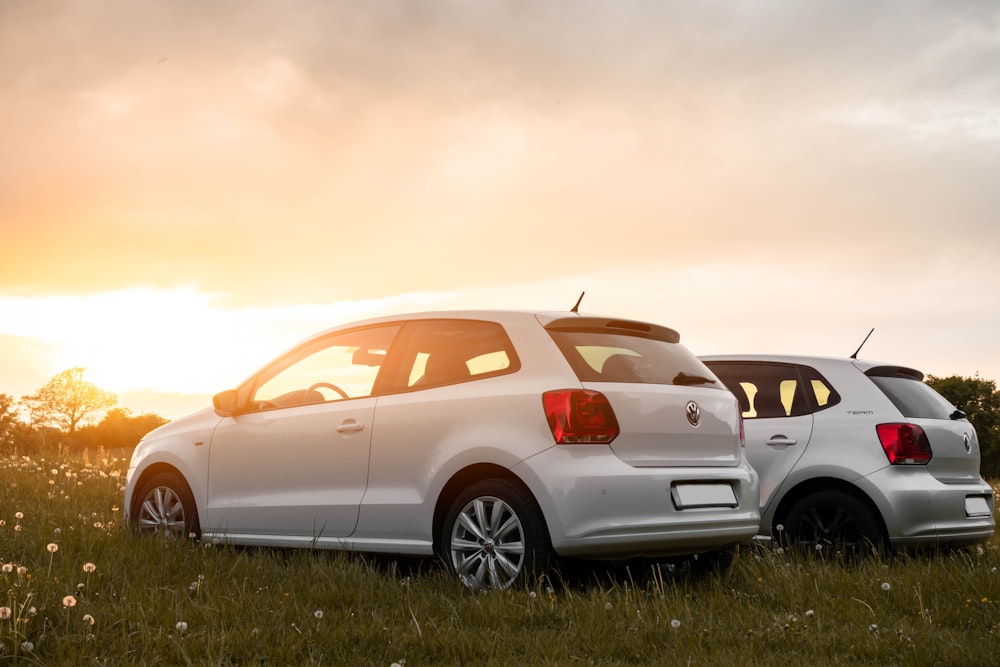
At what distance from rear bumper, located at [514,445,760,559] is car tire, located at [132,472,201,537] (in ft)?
11.3

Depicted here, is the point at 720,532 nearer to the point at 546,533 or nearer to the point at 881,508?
the point at 546,533

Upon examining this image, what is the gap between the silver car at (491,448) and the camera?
5781 millimetres

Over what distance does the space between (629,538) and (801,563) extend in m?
1.93

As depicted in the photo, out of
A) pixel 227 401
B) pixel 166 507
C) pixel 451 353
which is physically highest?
pixel 451 353

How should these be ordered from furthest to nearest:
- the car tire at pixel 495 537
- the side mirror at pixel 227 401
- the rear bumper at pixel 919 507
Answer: the side mirror at pixel 227 401 → the rear bumper at pixel 919 507 → the car tire at pixel 495 537

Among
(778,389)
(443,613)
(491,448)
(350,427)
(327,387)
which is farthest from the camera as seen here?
(778,389)

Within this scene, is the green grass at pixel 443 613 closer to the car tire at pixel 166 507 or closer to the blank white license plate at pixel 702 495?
the blank white license plate at pixel 702 495

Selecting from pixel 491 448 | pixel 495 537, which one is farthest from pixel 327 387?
pixel 495 537

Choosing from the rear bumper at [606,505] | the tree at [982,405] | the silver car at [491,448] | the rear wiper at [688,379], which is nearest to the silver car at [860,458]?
the silver car at [491,448]

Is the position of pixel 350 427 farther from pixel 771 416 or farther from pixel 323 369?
pixel 771 416

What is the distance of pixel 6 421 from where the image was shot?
29875 millimetres

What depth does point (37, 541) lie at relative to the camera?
723 centimetres

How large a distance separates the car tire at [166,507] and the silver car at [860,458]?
4514mm

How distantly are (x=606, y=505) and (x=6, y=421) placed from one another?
28.5 meters
